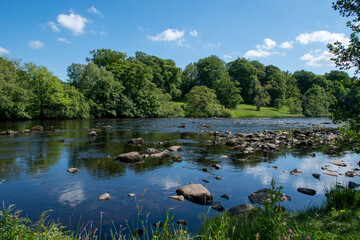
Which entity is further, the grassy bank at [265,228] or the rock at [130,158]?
the rock at [130,158]

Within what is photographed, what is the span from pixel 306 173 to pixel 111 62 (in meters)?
81.6

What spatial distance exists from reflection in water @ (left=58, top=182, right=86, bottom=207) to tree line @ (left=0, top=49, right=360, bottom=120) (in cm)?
965

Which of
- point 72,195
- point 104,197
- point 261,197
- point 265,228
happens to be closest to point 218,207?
point 261,197

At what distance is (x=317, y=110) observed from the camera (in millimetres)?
87625

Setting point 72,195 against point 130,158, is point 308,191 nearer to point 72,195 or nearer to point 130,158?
point 72,195

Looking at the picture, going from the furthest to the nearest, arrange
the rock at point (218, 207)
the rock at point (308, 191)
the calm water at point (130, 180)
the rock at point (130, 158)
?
the rock at point (130, 158) < the rock at point (308, 191) < the rock at point (218, 207) < the calm water at point (130, 180)

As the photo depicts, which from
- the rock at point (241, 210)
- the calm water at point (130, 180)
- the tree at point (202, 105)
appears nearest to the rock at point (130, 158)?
the calm water at point (130, 180)

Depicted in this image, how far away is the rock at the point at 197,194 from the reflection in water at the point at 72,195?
144 inches

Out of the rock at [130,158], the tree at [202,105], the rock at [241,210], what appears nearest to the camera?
the rock at [241,210]

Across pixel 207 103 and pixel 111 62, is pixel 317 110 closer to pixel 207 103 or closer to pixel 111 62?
pixel 207 103

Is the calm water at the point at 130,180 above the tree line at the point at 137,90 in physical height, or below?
below

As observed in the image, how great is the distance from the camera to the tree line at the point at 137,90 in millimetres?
49438

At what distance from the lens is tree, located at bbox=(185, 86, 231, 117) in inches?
2749

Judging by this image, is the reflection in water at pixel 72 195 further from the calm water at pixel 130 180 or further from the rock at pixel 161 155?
the rock at pixel 161 155
